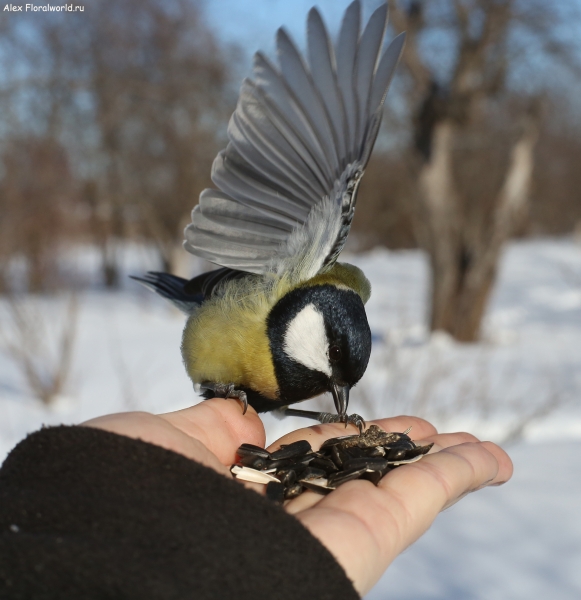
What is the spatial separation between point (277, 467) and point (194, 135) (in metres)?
8.77

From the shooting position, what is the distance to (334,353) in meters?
1.67

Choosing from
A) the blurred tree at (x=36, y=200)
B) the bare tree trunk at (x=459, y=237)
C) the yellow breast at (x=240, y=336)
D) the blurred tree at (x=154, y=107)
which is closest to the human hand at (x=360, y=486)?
the yellow breast at (x=240, y=336)

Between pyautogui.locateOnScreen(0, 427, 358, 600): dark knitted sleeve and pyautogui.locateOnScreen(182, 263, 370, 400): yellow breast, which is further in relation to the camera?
pyautogui.locateOnScreen(182, 263, 370, 400): yellow breast

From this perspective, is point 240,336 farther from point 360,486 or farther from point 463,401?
point 463,401

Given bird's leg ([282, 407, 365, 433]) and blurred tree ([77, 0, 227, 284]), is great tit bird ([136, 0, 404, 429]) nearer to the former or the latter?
bird's leg ([282, 407, 365, 433])

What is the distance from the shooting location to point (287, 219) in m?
1.85

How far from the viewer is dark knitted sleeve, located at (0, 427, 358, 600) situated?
37.9 inches

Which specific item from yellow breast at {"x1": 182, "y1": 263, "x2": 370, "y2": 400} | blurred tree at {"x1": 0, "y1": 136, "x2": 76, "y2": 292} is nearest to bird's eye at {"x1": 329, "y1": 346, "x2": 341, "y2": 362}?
yellow breast at {"x1": 182, "y1": 263, "x2": 370, "y2": 400}

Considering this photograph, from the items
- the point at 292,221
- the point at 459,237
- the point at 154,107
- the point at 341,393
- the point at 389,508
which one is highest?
the point at 154,107

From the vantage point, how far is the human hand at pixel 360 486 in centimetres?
124

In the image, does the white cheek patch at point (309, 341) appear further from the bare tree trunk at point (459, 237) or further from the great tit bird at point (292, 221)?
the bare tree trunk at point (459, 237)

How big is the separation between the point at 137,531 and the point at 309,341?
0.74 m

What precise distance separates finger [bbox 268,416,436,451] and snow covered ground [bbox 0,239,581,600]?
0.59 metres

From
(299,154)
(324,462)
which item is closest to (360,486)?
(324,462)
